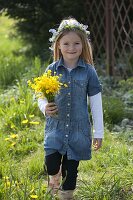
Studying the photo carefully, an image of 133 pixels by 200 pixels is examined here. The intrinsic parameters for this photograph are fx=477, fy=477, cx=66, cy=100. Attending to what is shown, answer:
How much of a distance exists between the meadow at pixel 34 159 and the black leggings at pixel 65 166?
0.15 meters

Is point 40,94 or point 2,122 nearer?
point 40,94

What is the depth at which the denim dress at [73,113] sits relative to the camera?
322 centimetres

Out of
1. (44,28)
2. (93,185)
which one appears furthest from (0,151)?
(44,28)

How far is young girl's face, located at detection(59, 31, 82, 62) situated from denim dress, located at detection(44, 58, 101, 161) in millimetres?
77

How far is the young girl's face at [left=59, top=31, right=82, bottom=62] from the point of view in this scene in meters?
3.19

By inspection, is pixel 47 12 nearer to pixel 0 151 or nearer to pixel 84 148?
pixel 0 151

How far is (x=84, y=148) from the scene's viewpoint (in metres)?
3.27

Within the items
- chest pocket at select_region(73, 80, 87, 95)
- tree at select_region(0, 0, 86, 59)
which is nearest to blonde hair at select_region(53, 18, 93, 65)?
chest pocket at select_region(73, 80, 87, 95)

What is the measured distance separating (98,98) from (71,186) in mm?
659

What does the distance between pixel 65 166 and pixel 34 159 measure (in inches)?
31.3

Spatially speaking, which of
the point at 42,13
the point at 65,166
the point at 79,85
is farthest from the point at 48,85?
the point at 42,13

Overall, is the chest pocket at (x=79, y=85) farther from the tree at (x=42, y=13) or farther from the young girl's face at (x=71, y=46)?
the tree at (x=42, y=13)

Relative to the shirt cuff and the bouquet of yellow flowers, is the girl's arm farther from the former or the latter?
the bouquet of yellow flowers

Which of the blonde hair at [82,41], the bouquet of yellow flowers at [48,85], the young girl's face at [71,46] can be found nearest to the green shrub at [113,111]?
the blonde hair at [82,41]
